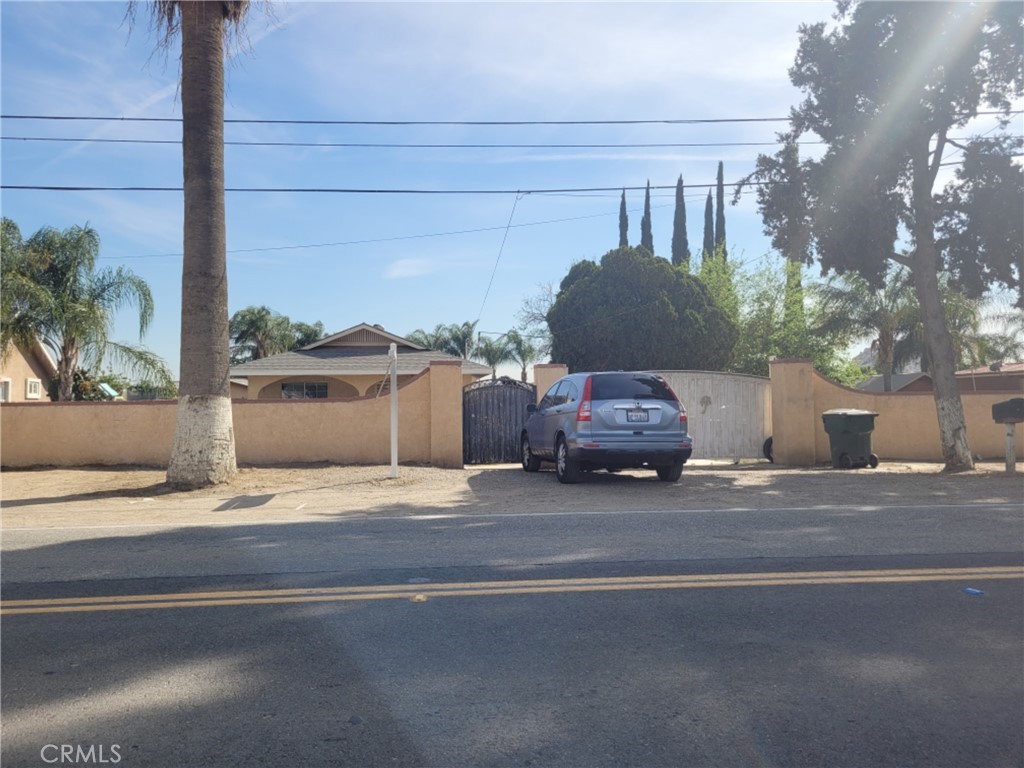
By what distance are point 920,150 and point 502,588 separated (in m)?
14.2

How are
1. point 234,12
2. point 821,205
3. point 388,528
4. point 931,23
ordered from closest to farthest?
1. point 388,528
2. point 234,12
3. point 931,23
4. point 821,205

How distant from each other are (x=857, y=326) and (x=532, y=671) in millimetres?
38944

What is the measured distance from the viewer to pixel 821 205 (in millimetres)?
17656

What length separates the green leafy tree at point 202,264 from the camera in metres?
14.5

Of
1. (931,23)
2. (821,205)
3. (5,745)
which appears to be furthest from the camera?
(821,205)

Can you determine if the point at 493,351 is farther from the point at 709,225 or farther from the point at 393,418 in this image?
the point at 393,418

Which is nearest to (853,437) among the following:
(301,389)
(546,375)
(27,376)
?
(546,375)

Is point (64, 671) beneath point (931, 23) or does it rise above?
beneath


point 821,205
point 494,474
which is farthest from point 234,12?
point 821,205

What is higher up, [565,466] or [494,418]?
[494,418]

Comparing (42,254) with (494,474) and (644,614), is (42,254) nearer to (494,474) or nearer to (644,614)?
(494,474)

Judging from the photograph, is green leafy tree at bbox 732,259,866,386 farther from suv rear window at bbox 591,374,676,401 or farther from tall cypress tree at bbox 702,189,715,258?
suv rear window at bbox 591,374,676,401

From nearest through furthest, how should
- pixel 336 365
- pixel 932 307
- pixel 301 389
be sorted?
pixel 932 307
pixel 336 365
pixel 301 389

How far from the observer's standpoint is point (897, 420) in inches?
797
